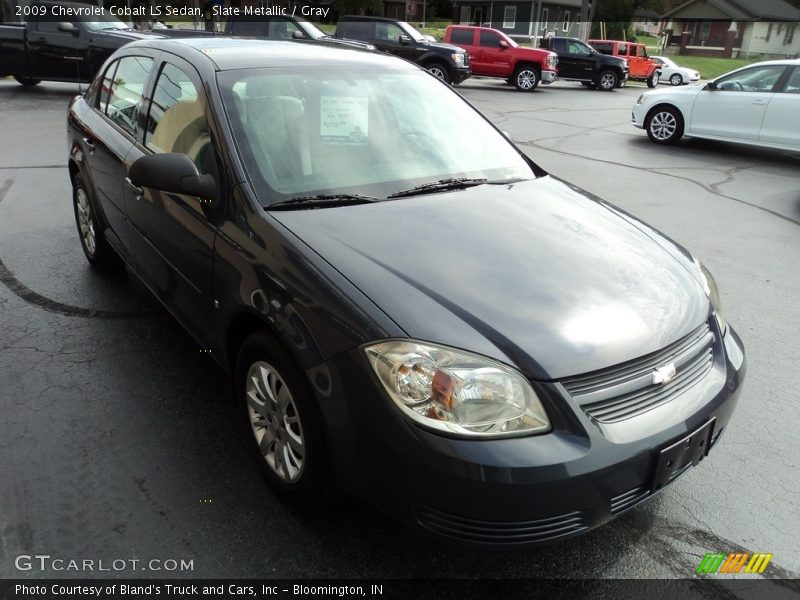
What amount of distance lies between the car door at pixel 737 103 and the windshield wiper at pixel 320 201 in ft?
31.3

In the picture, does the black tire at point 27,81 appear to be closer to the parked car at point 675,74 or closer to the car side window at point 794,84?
the car side window at point 794,84

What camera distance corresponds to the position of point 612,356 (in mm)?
2059

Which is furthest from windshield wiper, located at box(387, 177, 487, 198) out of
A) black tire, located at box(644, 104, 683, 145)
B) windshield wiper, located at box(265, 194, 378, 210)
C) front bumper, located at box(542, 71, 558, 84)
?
front bumper, located at box(542, 71, 558, 84)

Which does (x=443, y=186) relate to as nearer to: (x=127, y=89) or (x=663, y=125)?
(x=127, y=89)

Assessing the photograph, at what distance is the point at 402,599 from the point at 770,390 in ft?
8.05

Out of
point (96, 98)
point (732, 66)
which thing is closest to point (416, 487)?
point (96, 98)

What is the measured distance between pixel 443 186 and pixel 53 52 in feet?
47.5

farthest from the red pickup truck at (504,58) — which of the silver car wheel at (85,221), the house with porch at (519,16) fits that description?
the house with porch at (519,16)

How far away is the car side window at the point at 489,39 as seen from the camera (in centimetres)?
2134

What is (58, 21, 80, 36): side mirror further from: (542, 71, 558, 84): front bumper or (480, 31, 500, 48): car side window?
(542, 71, 558, 84): front bumper

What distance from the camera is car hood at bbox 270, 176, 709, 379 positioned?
6.68 ft

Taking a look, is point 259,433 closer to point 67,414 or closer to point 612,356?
point 67,414

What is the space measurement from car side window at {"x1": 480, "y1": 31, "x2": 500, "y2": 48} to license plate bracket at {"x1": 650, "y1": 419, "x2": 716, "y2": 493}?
2106 centimetres

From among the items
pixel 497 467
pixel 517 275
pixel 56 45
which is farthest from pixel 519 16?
pixel 497 467
